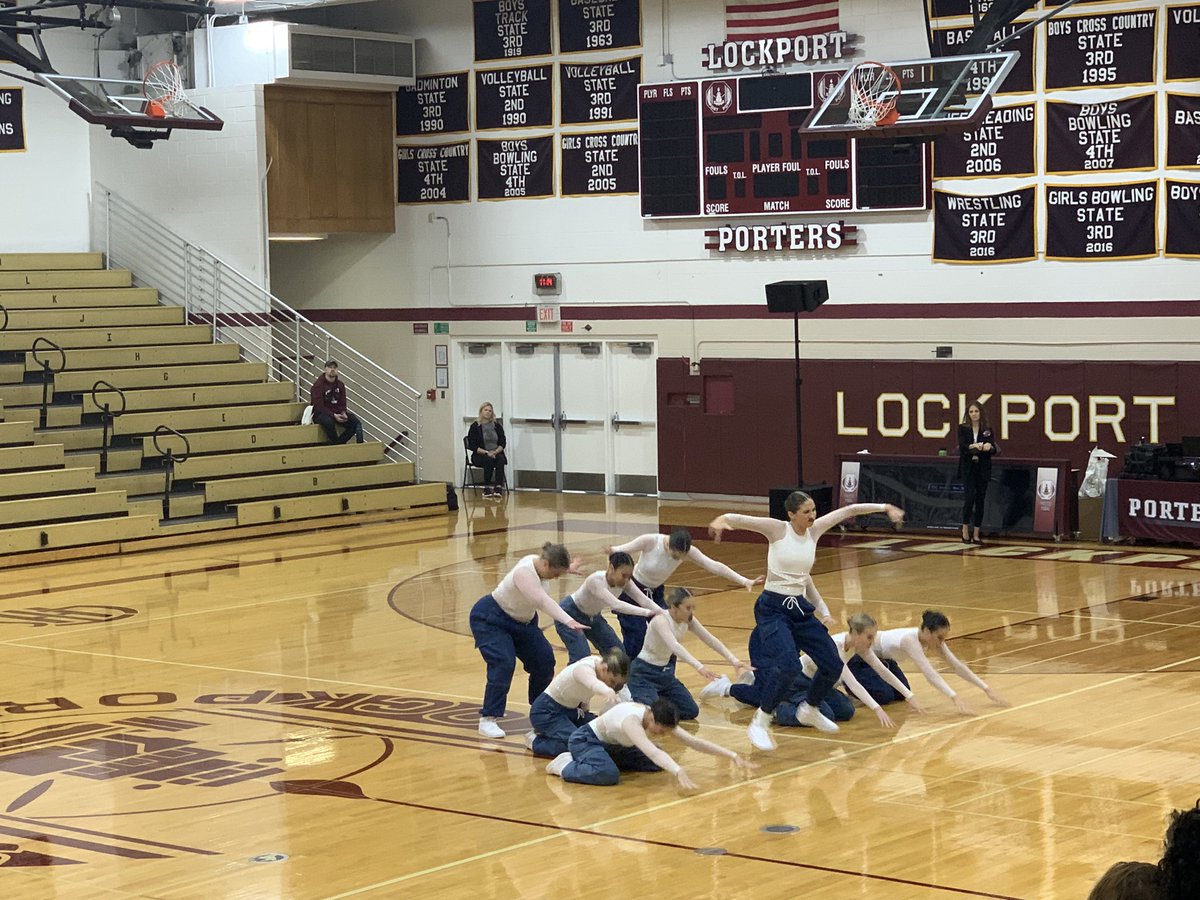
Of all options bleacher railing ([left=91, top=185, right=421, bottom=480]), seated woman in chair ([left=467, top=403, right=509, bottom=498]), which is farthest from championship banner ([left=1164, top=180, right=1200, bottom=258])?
bleacher railing ([left=91, top=185, right=421, bottom=480])

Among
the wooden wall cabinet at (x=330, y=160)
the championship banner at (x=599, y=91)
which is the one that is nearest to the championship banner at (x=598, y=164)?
the championship banner at (x=599, y=91)

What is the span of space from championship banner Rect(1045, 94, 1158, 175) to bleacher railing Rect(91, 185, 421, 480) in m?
10.2

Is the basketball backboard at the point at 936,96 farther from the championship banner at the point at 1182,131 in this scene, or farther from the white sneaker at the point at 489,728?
the white sneaker at the point at 489,728

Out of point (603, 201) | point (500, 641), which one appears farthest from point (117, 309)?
point (500, 641)

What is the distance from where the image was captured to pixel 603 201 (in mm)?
26812

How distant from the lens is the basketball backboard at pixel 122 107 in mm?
23219

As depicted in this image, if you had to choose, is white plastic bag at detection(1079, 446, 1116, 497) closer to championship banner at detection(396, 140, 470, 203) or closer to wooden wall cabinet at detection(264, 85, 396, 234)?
championship banner at detection(396, 140, 470, 203)

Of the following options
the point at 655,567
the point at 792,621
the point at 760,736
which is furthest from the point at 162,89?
the point at 760,736

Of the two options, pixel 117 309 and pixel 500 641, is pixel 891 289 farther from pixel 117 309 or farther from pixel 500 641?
pixel 500 641

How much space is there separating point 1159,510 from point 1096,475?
1036 mm

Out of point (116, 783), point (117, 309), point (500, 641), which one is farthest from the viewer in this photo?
point (117, 309)

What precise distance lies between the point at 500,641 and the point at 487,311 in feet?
57.3

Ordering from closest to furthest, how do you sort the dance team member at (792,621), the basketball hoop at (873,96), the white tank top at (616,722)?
the white tank top at (616,722)
the dance team member at (792,621)
the basketball hoop at (873,96)

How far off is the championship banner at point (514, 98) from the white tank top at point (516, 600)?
17.0 metres
